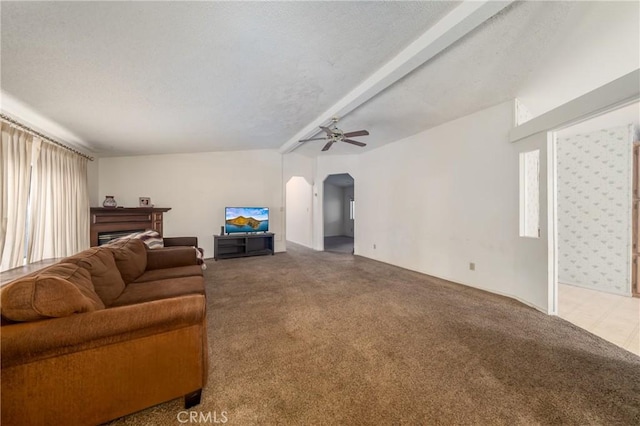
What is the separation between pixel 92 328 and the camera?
111 cm

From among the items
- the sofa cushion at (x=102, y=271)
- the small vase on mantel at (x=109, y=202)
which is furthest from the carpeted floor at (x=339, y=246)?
the sofa cushion at (x=102, y=271)

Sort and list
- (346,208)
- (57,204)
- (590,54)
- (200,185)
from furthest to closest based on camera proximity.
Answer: (346,208) → (200,185) → (57,204) → (590,54)

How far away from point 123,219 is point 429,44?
5594 mm

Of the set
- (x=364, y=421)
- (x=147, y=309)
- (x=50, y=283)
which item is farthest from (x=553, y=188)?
(x=50, y=283)

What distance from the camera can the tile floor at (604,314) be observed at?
86.5 inches

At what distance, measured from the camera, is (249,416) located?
1309 millimetres

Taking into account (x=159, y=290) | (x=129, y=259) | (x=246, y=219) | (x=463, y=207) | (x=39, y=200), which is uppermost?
(x=39, y=200)

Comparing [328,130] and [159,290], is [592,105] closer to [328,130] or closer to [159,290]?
[328,130]

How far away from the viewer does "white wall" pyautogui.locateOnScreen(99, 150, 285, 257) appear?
15.9ft

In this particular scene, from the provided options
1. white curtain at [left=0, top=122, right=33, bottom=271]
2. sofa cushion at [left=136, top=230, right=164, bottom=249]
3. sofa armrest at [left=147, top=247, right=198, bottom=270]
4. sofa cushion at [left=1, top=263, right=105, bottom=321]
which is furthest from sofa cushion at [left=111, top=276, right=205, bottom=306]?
white curtain at [left=0, top=122, right=33, bottom=271]

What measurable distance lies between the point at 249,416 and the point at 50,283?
1229mm

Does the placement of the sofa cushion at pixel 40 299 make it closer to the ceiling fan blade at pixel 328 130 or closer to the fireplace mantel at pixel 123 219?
the ceiling fan blade at pixel 328 130

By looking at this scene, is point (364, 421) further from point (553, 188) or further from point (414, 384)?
point (553, 188)

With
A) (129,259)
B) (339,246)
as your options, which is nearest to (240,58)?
(129,259)
